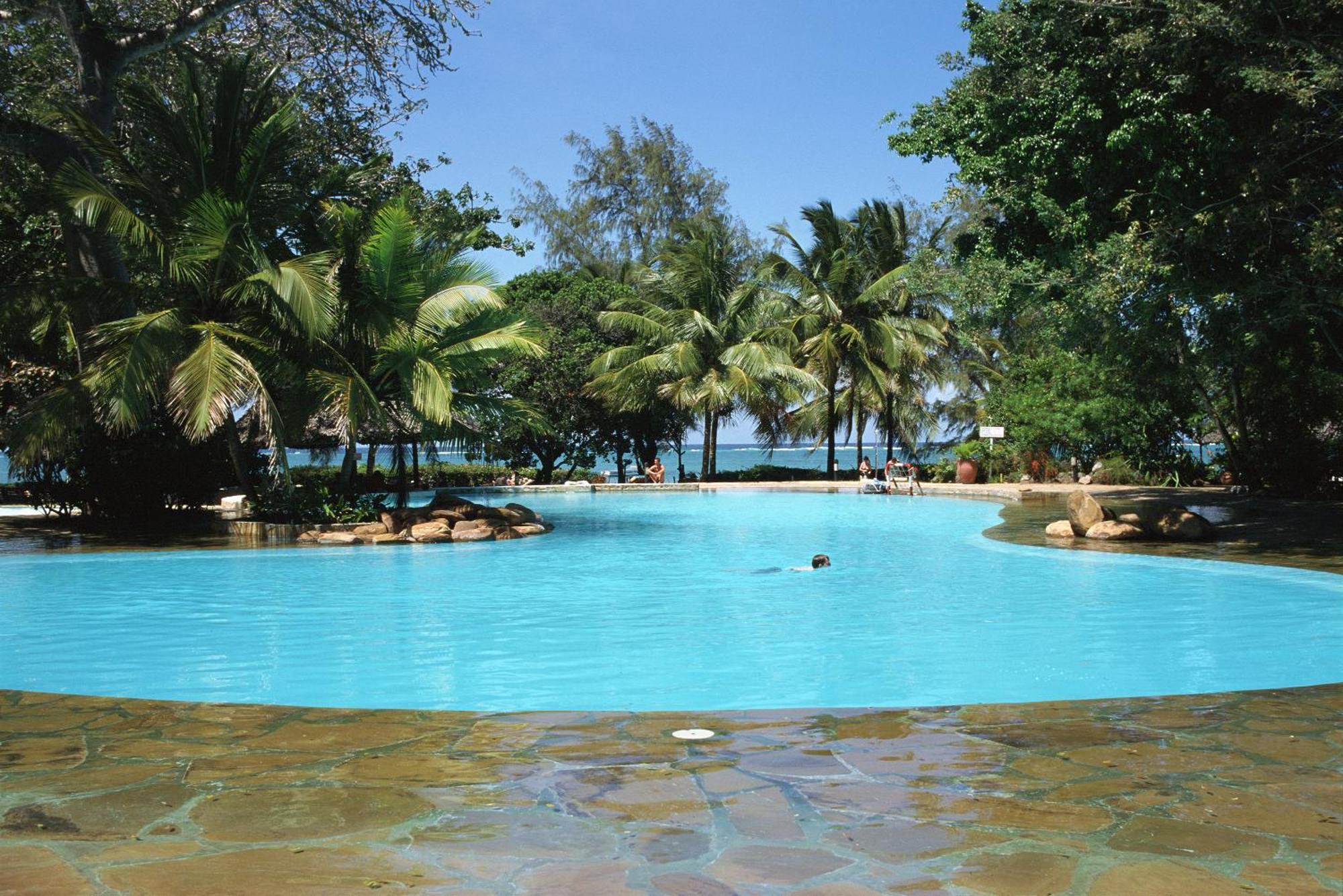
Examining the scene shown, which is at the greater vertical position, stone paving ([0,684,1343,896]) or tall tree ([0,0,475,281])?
tall tree ([0,0,475,281])

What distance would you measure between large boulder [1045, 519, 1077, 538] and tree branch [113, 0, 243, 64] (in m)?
14.9

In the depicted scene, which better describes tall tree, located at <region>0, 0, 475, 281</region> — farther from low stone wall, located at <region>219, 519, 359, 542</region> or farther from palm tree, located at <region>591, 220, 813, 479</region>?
palm tree, located at <region>591, 220, 813, 479</region>

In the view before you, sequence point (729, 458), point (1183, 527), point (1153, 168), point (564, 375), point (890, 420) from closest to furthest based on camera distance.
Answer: point (1153, 168)
point (1183, 527)
point (564, 375)
point (890, 420)
point (729, 458)

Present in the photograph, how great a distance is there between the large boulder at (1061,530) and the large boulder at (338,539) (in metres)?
10.9

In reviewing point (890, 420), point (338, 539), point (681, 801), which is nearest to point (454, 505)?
point (338, 539)

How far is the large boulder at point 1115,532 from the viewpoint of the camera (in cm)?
1525

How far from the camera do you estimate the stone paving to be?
326cm

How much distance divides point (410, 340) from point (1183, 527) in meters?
12.3

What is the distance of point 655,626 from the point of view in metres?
9.74

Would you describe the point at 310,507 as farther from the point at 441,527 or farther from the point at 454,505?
the point at 454,505

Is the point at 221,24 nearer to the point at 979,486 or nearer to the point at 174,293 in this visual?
the point at 174,293

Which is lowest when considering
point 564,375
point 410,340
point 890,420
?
point 890,420

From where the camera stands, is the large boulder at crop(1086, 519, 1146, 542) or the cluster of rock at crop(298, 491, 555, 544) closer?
the large boulder at crop(1086, 519, 1146, 542)

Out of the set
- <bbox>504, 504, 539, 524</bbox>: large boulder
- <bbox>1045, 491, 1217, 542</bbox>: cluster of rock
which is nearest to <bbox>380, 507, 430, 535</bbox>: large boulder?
<bbox>504, 504, 539, 524</bbox>: large boulder
